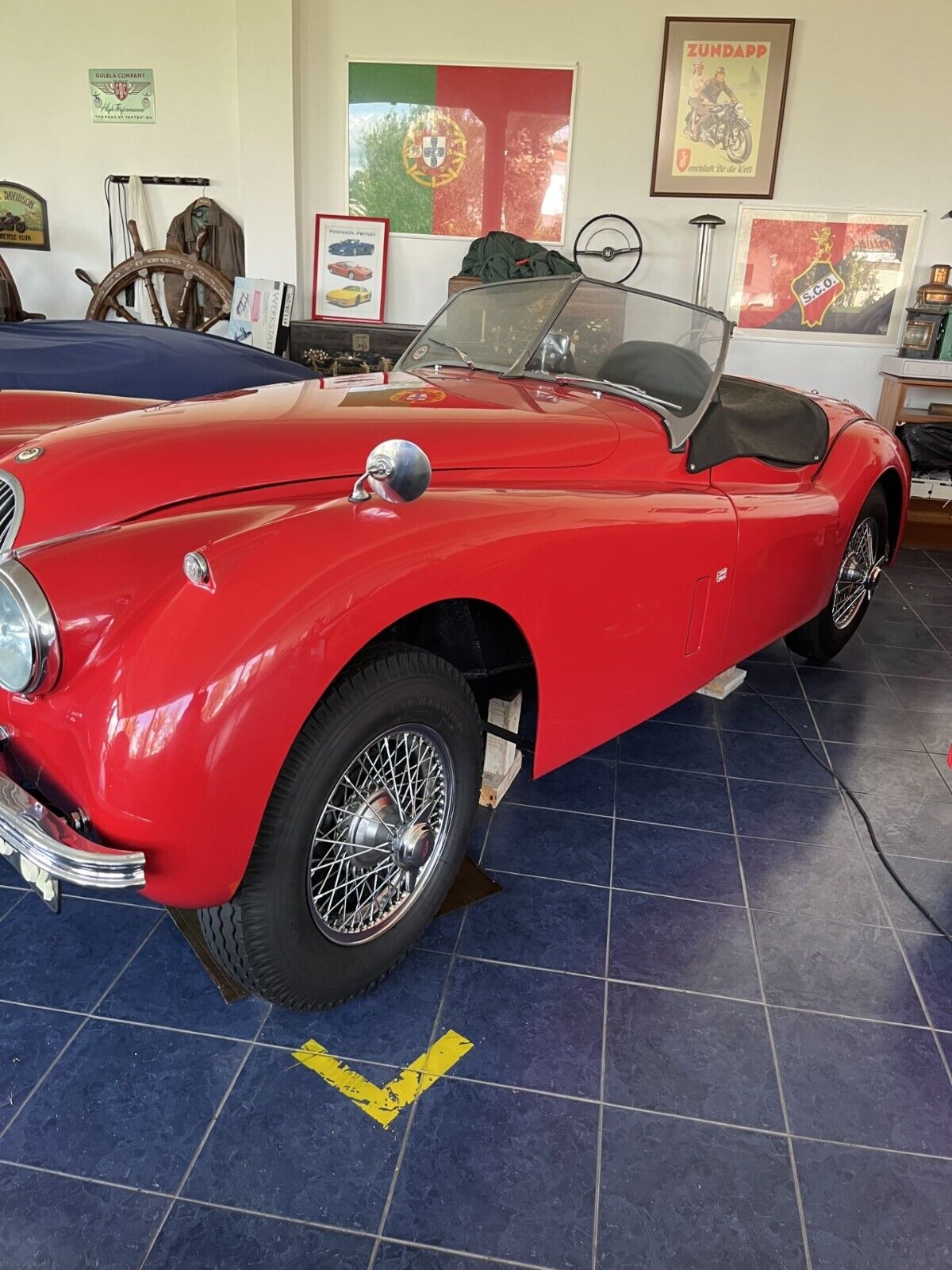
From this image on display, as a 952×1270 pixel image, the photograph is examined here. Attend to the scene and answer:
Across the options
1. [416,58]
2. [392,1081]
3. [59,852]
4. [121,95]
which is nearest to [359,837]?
[392,1081]

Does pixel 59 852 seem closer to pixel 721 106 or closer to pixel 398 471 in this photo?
pixel 398 471

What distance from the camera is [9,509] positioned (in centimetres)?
162

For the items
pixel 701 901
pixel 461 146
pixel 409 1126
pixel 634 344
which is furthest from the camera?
pixel 461 146

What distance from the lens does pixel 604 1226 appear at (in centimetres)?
132

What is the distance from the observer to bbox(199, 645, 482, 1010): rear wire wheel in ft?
4.74

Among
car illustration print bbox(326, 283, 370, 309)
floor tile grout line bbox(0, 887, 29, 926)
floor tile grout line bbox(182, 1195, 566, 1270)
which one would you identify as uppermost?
car illustration print bbox(326, 283, 370, 309)

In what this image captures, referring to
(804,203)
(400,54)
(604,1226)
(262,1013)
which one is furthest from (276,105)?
(604,1226)

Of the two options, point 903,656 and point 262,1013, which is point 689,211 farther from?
point 262,1013

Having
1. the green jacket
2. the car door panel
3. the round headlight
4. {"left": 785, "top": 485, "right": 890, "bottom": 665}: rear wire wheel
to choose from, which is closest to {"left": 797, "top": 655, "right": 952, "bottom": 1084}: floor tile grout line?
the car door panel

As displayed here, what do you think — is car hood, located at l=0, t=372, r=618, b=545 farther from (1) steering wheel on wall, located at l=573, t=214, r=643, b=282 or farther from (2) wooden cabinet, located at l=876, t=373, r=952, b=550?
(1) steering wheel on wall, located at l=573, t=214, r=643, b=282

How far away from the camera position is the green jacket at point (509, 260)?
5.45 metres

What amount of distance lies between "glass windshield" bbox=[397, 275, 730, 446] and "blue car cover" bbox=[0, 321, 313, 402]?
1.33 m

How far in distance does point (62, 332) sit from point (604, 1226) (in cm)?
396

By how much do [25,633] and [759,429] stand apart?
2277 millimetres
